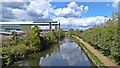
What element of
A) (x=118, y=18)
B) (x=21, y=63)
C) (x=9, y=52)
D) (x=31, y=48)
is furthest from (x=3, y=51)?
(x=118, y=18)

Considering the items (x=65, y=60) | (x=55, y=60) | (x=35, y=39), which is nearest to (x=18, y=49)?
(x=55, y=60)

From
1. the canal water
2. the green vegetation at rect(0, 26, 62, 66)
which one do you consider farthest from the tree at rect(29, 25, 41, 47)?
the canal water

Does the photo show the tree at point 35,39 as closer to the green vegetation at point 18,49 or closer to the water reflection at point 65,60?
the green vegetation at point 18,49

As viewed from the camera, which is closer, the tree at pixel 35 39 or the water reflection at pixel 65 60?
the water reflection at pixel 65 60

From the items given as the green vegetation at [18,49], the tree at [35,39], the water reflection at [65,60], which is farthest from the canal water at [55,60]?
the tree at [35,39]

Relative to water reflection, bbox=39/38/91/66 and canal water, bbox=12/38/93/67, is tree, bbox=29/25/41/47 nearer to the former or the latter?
canal water, bbox=12/38/93/67

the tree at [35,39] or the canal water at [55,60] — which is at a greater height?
the tree at [35,39]

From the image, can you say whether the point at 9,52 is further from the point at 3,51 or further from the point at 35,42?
the point at 35,42

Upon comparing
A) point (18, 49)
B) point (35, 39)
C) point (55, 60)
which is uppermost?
point (35, 39)

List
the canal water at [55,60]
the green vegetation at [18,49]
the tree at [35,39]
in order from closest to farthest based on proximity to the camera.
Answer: the green vegetation at [18,49] < the canal water at [55,60] < the tree at [35,39]

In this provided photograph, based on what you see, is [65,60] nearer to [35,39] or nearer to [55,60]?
[55,60]

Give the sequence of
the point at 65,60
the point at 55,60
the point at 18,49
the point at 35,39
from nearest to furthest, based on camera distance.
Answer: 1. the point at 18,49
2. the point at 65,60
3. the point at 55,60
4. the point at 35,39

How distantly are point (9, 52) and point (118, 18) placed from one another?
10415 millimetres

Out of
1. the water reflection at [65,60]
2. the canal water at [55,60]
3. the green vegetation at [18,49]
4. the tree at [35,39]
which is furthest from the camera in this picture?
the tree at [35,39]
